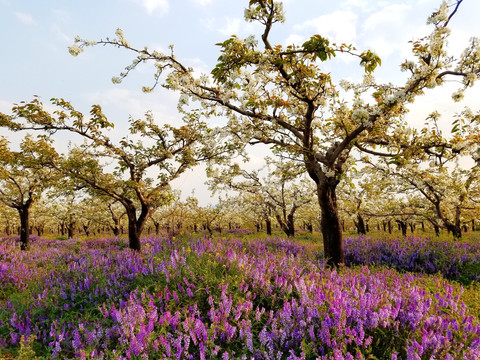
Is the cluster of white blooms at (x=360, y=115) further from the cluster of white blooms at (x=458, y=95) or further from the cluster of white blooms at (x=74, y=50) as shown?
the cluster of white blooms at (x=74, y=50)

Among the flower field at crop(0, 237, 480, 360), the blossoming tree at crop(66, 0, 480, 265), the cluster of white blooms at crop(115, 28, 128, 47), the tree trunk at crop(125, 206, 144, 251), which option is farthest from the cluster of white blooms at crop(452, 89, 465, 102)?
the tree trunk at crop(125, 206, 144, 251)

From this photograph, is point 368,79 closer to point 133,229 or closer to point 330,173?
point 330,173

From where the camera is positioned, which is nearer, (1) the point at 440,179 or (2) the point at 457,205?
(1) the point at 440,179

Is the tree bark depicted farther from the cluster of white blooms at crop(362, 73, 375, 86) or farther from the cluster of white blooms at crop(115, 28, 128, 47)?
the cluster of white blooms at crop(362, 73, 375, 86)

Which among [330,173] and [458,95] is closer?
[458,95]

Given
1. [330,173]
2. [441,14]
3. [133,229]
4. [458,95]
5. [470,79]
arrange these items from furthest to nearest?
[133,229], [330,173], [458,95], [470,79], [441,14]

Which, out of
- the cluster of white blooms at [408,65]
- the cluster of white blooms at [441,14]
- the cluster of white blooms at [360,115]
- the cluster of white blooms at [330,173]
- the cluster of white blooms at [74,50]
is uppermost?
the cluster of white blooms at [74,50]

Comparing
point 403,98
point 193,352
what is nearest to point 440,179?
point 403,98

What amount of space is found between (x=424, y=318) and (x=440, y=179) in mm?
10858

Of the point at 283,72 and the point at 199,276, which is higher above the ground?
the point at 283,72

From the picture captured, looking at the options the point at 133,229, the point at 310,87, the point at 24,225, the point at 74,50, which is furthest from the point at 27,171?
the point at 310,87

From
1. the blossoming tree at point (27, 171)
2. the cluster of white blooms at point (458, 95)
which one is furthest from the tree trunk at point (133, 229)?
the cluster of white blooms at point (458, 95)

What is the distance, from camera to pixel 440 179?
11680 mm

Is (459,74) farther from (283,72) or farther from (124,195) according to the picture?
(124,195)
